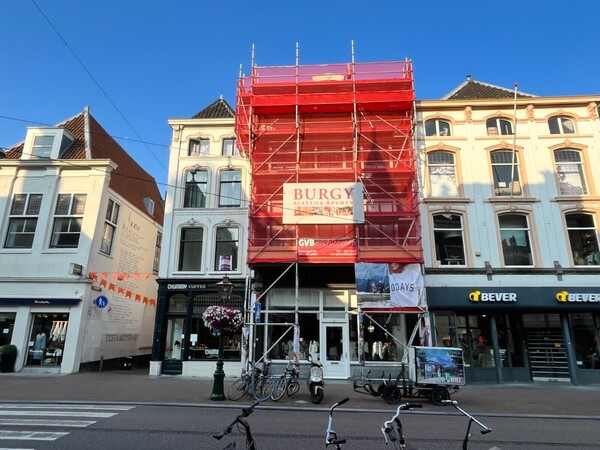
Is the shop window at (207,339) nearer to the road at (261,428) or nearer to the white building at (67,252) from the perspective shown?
the white building at (67,252)

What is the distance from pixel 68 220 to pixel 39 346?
6.01 m

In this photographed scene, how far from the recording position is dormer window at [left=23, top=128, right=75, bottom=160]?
21172mm

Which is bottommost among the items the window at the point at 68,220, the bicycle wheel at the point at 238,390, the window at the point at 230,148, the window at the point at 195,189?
the bicycle wheel at the point at 238,390

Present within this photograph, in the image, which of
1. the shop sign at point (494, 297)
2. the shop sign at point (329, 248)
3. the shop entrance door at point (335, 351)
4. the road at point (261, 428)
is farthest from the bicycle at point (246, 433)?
the shop sign at point (494, 297)

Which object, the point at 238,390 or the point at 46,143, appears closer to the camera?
the point at 238,390

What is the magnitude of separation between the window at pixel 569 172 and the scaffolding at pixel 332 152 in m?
6.86

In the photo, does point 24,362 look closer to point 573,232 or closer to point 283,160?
Answer: point 283,160

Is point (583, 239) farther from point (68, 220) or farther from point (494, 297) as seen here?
point (68, 220)

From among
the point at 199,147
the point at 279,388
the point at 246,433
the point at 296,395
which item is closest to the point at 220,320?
the point at 279,388

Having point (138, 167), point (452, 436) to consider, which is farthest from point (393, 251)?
point (138, 167)

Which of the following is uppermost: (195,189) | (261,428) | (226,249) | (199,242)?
(195,189)

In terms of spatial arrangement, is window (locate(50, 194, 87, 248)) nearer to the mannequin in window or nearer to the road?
the mannequin in window

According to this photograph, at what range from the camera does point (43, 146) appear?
70.4 ft

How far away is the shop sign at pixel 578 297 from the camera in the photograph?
54.7ft
